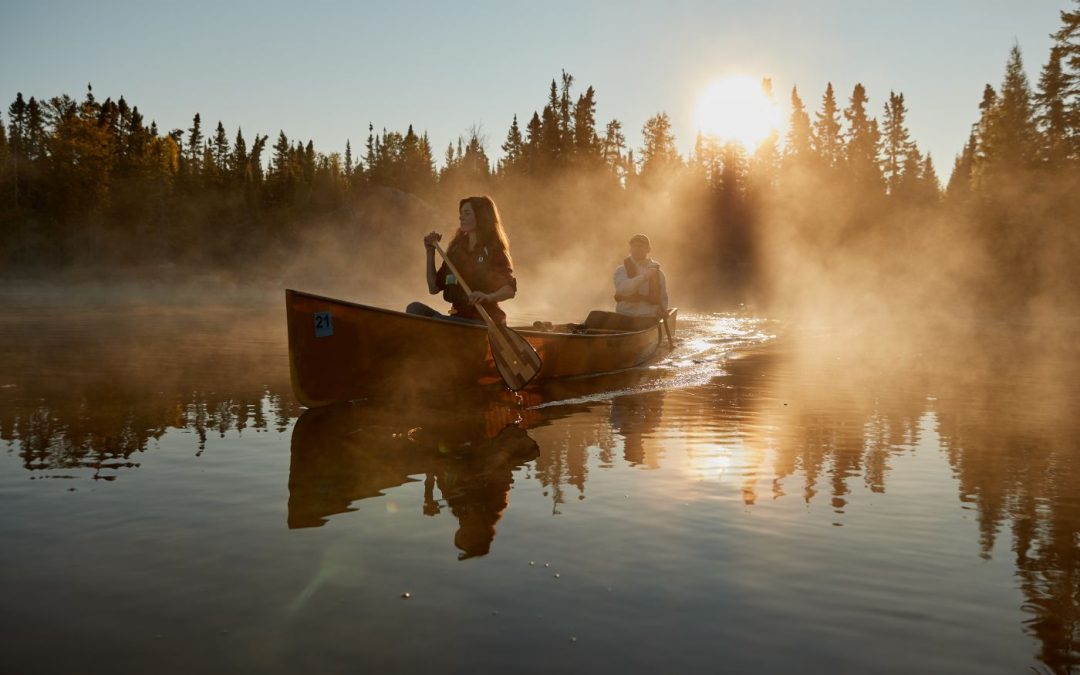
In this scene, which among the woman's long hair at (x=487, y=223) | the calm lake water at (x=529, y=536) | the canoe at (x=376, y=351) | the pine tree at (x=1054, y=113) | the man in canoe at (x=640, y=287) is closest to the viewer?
the calm lake water at (x=529, y=536)

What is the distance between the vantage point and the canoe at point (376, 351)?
8570 millimetres

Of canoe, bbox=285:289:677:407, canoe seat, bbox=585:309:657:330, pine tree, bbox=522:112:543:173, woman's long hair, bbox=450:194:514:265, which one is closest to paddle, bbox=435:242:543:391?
canoe, bbox=285:289:677:407

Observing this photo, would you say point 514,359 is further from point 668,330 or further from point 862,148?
point 862,148

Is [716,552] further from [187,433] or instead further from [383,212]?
[383,212]

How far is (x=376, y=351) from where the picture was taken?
29.6 ft

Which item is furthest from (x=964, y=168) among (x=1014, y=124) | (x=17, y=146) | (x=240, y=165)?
(x=17, y=146)

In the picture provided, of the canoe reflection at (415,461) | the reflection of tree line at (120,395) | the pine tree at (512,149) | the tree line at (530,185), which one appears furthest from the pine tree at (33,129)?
the canoe reflection at (415,461)

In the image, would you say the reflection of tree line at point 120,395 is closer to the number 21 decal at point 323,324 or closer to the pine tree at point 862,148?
the number 21 decal at point 323,324

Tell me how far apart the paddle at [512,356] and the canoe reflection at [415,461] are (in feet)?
2.61

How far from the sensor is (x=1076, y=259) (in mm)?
37906

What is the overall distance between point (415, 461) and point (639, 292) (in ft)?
28.7

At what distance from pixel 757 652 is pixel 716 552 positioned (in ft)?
3.94

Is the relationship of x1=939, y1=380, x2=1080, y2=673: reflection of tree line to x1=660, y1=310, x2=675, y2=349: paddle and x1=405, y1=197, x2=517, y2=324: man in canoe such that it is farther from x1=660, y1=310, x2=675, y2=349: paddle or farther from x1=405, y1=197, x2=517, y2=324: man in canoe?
x1=660, y1=310, x2=675, y2=349: paddle

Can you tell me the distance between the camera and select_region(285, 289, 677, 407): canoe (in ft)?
28.1
